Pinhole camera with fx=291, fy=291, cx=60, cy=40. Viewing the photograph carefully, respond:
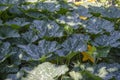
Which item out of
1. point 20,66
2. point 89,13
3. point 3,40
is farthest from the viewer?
point 89,13

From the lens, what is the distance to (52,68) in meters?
1.67

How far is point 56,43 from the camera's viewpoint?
1.90 metres

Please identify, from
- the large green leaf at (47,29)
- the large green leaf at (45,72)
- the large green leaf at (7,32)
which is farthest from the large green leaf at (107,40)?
the large green leaf at (7,32)

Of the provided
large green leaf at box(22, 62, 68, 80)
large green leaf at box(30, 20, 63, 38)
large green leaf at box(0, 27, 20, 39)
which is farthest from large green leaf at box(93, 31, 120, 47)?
large green leaf at box(0, 27, 20, 39)

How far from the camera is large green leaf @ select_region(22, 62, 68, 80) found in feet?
5.33

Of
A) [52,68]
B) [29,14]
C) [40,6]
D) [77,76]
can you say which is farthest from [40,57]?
[40,6]

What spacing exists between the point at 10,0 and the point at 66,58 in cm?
90

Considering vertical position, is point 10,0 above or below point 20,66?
above

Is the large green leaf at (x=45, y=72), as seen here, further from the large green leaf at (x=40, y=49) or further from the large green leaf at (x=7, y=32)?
the large green leaf at (x=7, y=32)

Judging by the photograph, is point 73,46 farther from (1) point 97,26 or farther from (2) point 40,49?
(1) point 97,26

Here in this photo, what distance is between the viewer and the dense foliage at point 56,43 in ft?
5.59

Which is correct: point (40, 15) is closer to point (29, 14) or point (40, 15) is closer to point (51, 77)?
point (29, 14)

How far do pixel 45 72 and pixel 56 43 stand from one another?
30 cm

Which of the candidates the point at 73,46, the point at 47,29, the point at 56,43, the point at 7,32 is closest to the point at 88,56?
the point at 73,46
